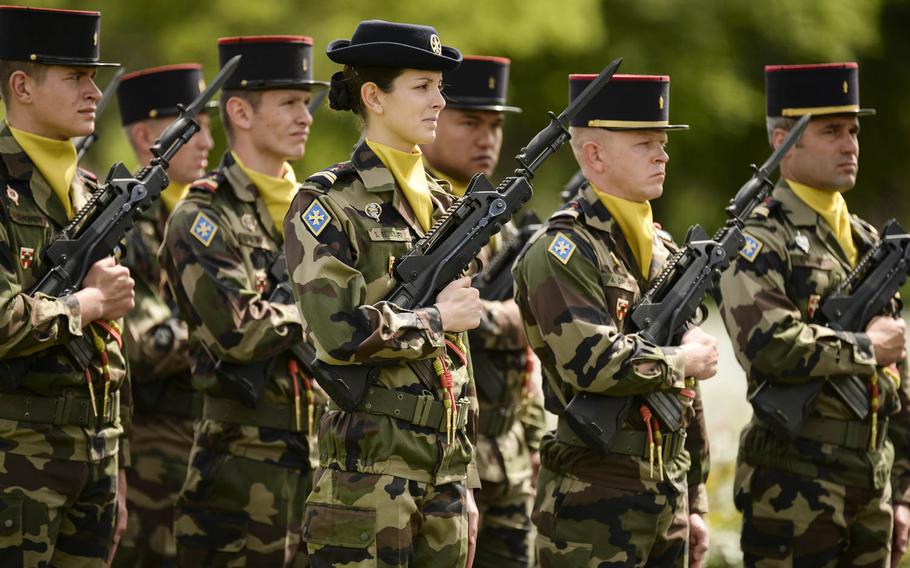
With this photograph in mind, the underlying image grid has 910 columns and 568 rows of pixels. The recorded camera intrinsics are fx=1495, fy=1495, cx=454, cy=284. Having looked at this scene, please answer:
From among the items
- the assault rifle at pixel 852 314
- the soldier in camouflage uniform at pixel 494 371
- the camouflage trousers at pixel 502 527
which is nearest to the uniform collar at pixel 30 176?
the soldier in camouflage uniform at pixel 494 371

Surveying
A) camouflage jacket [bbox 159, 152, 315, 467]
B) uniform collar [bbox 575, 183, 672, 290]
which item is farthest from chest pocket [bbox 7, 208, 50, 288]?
uniform collar [bbox 575, 183, 672, 290]

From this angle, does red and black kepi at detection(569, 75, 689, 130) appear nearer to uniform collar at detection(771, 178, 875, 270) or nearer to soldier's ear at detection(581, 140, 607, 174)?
soldier's ear at detection(581, 140, 607, 174)

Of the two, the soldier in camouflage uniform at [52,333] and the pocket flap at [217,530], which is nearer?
the soldier in camouflage uniform at [52,333]

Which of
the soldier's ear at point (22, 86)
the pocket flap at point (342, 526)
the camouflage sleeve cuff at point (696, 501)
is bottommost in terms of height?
the camouflage sleeve cuff at point (696, 501)

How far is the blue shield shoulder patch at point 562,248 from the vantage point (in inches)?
218

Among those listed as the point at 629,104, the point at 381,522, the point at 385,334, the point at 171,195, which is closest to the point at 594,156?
the point at 629,104

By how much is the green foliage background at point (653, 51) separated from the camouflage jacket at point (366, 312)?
12780 millimetres

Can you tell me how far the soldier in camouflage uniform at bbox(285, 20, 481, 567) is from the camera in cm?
493

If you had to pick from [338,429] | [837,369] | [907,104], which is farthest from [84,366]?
[907,104]

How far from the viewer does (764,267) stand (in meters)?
6.40

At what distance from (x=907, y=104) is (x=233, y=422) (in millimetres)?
20157

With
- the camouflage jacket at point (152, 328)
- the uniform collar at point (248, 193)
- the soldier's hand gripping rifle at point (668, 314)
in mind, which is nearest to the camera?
the soldier's hand gripping rifle at point (668, 314)

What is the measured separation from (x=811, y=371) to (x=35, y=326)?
123 inches

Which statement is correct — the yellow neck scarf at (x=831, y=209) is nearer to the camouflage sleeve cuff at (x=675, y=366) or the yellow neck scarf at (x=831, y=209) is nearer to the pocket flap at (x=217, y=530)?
the camouflage sleeve cuff at (x=675, y=366)
